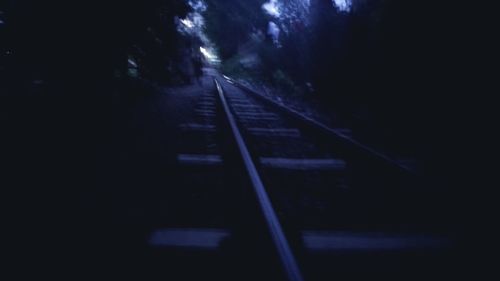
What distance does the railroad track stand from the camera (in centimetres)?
165

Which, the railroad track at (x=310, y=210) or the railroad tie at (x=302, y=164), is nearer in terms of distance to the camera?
the railroad track at (x=310, y=210)

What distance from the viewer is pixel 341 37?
293 inches

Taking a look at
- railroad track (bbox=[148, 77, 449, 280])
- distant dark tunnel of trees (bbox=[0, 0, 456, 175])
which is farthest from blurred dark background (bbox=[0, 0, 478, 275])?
railroad track (bbox=[148, 77, 449, 280])

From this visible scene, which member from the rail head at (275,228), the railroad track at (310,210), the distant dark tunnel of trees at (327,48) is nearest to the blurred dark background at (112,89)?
the distant dark tunnel of trees at (327,48)

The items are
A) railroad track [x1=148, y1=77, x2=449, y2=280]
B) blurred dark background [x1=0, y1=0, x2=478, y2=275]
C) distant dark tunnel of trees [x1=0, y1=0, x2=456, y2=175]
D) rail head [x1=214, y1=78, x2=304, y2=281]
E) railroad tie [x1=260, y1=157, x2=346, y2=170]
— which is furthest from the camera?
distant dark tunnel of trees [x1=0, y1=0, x2=456, y2=175]

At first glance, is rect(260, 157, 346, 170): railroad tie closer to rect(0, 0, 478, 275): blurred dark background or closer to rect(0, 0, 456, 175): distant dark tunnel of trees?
rect(0, 0, 478, 275): blurred dark background

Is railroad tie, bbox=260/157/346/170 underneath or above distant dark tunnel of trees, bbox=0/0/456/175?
underneath

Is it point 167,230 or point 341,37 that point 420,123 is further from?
point 167,230

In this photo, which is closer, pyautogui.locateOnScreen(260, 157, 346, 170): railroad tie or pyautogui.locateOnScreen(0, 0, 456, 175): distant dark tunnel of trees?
pyautogui.locateOnScreen(260, 157, 346, 170): railroad tie

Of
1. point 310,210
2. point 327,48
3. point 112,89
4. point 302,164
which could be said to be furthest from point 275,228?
point 327,48

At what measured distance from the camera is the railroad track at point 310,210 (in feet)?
5.41

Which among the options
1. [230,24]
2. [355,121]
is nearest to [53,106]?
[355,121]

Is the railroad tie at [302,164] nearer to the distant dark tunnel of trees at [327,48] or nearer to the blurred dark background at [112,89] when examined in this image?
the blurred dark background at [112,89]

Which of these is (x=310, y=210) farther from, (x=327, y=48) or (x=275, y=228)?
(x=327, y=48)
